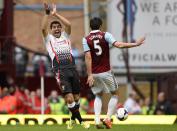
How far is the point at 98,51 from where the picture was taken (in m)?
21.9

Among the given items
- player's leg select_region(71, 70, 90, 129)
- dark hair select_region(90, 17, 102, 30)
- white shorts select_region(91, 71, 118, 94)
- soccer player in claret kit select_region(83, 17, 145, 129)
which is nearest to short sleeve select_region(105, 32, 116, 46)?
soccer player in claret kit select_region(83, 17, 145, 129)

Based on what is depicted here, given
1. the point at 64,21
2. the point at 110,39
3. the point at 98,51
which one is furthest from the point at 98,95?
the point at 64,21

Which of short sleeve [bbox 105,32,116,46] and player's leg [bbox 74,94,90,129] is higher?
short sleeve [bbox 105,32,116,46]

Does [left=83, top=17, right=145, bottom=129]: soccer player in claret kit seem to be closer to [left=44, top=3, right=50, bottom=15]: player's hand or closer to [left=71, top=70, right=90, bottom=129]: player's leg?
[left=71, top=70, right=90, bottom=129]: player's leg

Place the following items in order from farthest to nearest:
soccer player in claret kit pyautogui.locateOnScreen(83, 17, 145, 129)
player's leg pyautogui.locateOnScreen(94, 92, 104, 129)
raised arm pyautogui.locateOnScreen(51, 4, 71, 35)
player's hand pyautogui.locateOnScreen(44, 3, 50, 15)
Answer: player's leg pyautogui.locateOnScreen(94, 92, 104, 129)
soccer player in claret kit pyautogui.locateOnScreen(83, 17, 145, 129)
raised arm pyautogui.locateOnScreen(51, 4, 71, 35)
player's hand pyautogui.locateOnScreen(44, 3, 50, 15)

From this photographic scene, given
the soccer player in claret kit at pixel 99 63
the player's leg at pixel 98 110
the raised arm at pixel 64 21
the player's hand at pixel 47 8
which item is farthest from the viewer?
the player's leg at pixel 98 110

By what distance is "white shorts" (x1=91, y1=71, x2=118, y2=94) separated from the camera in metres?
22.1

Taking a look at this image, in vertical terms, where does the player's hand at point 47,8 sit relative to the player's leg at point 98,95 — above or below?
above

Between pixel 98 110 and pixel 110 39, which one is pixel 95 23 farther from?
pixel 98 110

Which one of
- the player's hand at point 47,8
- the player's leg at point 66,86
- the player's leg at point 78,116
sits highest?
the player's hand at point 47,8

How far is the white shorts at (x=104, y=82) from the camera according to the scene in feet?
72.6

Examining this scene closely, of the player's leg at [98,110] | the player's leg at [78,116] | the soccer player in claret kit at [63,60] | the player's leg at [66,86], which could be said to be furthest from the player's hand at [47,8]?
the player's leg at [98,110]

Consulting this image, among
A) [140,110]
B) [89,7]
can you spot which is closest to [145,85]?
[89,7]

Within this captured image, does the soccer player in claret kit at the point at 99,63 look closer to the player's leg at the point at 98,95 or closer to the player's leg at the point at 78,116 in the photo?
the player's leg at the point at 98,95
